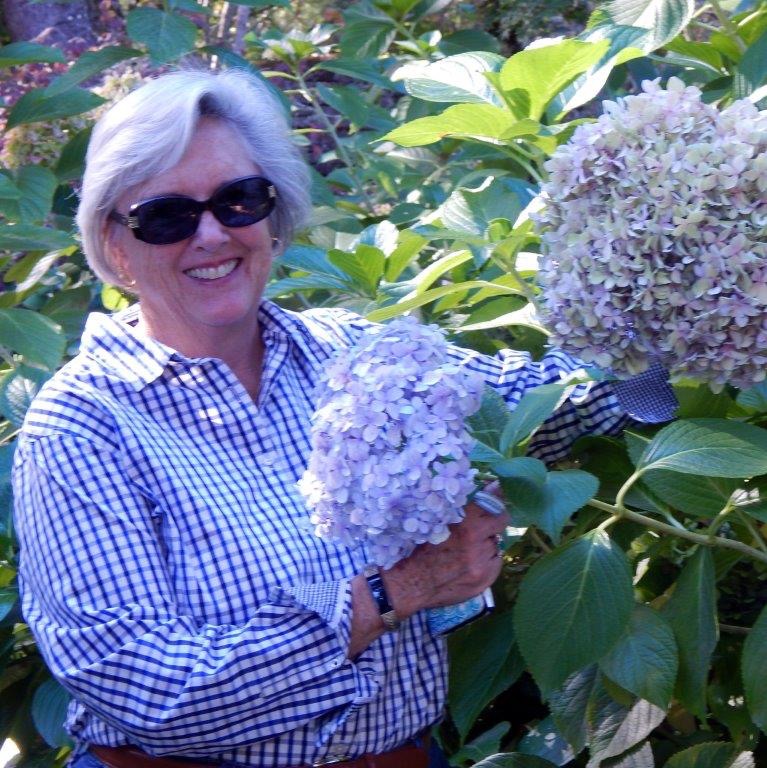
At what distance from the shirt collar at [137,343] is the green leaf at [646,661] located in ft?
2.26

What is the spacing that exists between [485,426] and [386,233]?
0.68 meters

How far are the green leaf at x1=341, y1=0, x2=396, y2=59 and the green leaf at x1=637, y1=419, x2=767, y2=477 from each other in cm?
197

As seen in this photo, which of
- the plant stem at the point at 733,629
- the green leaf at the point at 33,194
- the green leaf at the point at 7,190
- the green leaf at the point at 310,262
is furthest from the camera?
the green leaf at the point at 33,194

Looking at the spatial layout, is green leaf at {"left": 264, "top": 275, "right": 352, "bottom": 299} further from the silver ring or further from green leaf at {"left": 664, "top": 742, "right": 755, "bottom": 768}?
green leaf at {"left": 664, "top": 742, "right": 755, "bottom": 768}

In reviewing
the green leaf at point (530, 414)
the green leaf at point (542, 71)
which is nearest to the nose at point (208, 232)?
the green leaf at point (542, 71)

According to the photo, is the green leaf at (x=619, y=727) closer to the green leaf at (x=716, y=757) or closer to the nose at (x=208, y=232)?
the green leaf at (x=716, y=757)

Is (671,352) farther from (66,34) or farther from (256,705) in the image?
(66,34)

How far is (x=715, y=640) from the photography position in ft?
5.40

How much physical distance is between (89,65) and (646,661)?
1988 millimetres

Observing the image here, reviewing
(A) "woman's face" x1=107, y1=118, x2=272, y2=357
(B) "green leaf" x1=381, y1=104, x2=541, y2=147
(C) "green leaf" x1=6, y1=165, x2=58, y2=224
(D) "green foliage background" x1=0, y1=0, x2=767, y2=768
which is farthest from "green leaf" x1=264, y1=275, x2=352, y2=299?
(C) "green leaf" x1=6, y1=165, x2=58, y2=224

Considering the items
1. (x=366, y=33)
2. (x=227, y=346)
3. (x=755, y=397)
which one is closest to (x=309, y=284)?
(x=227, y=346)

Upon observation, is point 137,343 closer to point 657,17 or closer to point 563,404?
point 563,404

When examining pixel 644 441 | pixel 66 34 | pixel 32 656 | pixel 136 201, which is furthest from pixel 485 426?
pixel 66 34

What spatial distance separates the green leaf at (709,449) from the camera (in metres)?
1.53
